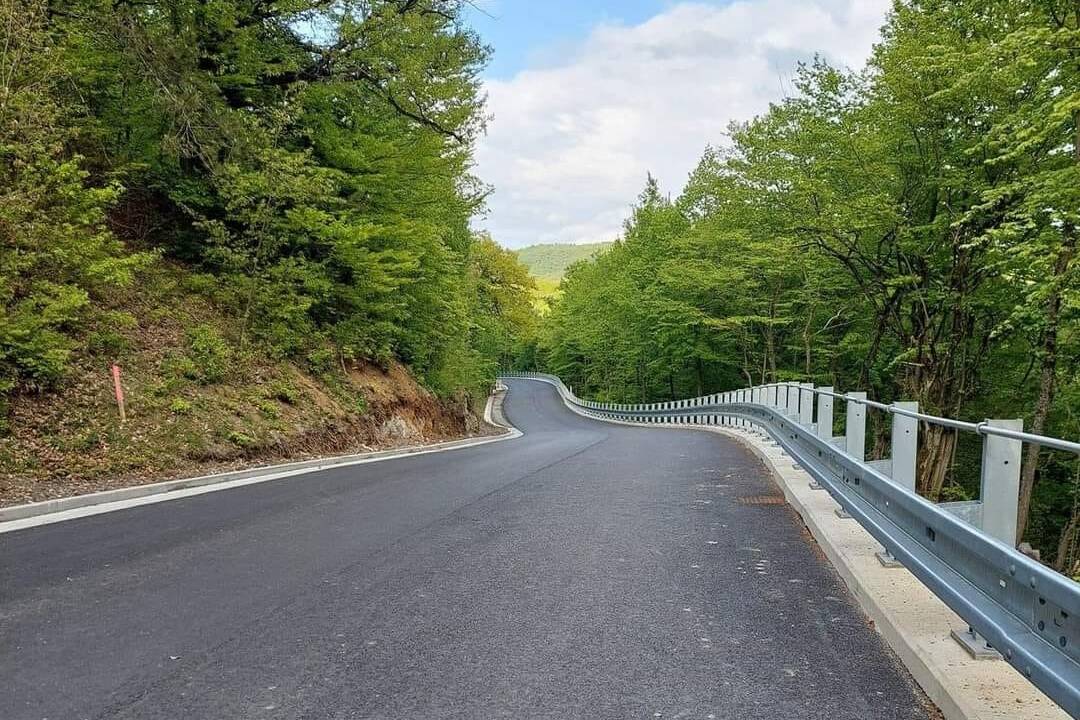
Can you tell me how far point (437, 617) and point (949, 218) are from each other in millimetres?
15357

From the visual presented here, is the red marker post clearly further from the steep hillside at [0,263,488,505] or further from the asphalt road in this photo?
the asphalt road

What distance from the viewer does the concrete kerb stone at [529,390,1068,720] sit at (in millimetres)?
2789

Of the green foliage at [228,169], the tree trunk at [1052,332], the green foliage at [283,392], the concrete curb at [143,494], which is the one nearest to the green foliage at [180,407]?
the green foliage at [228,169]

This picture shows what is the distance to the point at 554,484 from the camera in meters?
9.49

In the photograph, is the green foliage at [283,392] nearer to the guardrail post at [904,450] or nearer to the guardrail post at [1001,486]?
the guardrail post at [904,450]

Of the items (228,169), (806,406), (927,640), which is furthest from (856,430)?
(228,169)

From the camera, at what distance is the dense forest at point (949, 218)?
1104cm

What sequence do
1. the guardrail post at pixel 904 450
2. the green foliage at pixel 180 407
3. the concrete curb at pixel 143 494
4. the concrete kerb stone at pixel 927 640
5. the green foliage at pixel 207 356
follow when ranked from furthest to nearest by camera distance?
the green foliage at pixel 207 356, the green foliage at pixel 180 407, the concrete curb at pixel 143 494, the guardrail post at pixel 904 450, the concrete kerb stone at pixel 927 640

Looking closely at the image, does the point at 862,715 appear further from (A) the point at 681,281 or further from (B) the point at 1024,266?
(A) the point at 681,281

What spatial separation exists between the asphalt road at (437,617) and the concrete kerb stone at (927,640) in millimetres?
109

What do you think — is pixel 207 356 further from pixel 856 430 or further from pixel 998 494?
pixel 998 494

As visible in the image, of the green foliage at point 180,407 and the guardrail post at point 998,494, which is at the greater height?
the guardrail post at point 998,494

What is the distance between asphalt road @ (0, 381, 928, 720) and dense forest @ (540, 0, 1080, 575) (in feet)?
24.0

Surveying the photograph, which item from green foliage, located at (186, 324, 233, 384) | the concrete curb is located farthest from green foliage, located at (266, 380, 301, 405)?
the concrete curb
